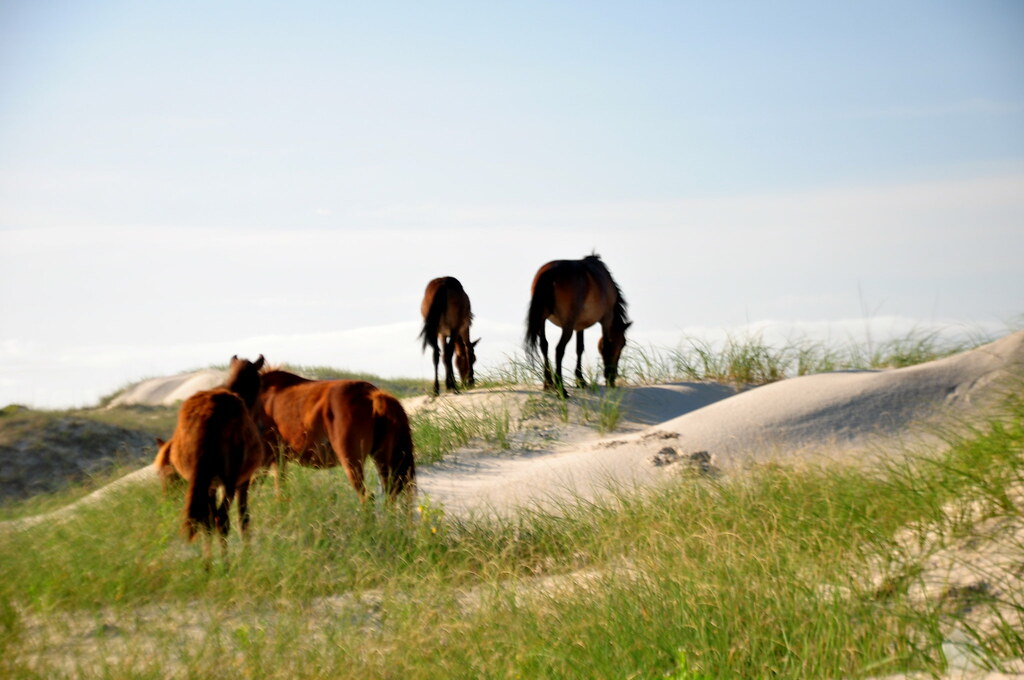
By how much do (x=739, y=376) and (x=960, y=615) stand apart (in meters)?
9.01

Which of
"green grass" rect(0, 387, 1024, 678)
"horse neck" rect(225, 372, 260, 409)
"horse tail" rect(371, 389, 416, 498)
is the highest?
"horse neck" rect(225, 372, 260, 409)

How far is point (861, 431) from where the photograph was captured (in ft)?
28.6

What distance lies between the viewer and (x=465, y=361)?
1427 centimetres

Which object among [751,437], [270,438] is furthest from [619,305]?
[270,438]

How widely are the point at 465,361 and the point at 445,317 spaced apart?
1.14 metres

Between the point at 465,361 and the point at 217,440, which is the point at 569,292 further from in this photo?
the point at 217,440

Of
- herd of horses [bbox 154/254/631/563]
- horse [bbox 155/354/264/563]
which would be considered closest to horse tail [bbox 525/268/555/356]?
herd of horses [bbox 154/254/631/563]

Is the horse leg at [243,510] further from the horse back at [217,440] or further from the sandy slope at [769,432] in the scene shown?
the sandy slope at [769,432]

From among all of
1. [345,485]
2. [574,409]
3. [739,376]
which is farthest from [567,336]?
[345,485]

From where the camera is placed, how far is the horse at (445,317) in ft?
43.1

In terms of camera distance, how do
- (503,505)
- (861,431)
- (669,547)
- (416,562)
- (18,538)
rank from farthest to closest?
(861,431)
(503,505)
(18,538)
(416,562)
(669,547)

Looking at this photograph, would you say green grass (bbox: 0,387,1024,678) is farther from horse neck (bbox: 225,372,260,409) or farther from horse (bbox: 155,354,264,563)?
horse neck (bbox: 225,372,260,409)

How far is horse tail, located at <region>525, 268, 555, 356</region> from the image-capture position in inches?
488

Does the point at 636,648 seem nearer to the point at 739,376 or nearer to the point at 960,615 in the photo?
the point at 960,615
